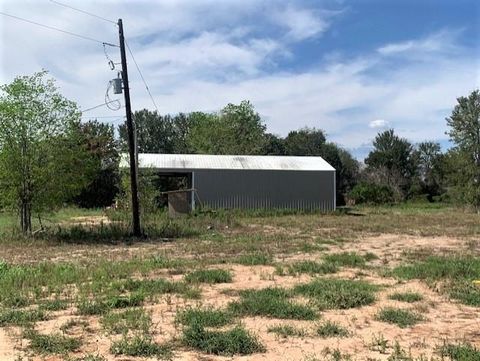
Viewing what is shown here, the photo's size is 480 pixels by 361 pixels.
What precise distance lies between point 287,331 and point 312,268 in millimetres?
4712

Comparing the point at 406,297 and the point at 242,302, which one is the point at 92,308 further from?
the point at 406,297

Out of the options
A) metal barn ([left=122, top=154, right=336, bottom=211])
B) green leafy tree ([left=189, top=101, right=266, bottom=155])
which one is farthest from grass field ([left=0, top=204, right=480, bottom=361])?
green leafy tree ([left=189, top=101, right=266, bottom=155])

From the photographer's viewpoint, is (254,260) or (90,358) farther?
(254,260)

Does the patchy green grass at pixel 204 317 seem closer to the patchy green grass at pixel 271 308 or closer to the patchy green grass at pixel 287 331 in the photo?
the patchy green grass at pixel 271 308

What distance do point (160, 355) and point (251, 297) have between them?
2697mm

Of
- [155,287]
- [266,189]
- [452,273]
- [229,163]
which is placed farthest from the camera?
[229,163]

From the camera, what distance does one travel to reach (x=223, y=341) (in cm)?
574

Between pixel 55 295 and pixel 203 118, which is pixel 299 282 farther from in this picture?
pixel 203 118

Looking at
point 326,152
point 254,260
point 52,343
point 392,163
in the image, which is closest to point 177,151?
point 326,152

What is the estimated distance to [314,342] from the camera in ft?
19.3

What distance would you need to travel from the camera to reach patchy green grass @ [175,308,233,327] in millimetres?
6531

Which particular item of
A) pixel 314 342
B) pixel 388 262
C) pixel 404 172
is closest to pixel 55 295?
pixel 314 342

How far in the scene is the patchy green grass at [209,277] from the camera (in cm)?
966

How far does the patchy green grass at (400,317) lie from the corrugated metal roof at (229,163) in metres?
26.2
